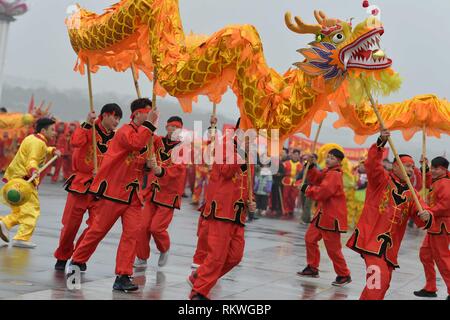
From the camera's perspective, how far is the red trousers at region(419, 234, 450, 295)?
8172 millimetres

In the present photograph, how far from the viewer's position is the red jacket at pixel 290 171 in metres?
18.2

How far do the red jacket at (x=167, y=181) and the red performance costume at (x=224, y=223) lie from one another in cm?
178

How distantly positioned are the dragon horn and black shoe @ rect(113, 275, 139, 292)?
8.41 ft

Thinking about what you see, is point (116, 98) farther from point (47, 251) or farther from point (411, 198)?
point (411, 198)

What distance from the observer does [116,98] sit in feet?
86.4

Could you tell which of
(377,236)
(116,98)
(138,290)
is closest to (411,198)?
(377,236)

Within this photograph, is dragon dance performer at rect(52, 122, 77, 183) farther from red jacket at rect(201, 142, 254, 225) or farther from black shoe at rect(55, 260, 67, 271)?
red jacket at rect(201, 142, 254, 225)

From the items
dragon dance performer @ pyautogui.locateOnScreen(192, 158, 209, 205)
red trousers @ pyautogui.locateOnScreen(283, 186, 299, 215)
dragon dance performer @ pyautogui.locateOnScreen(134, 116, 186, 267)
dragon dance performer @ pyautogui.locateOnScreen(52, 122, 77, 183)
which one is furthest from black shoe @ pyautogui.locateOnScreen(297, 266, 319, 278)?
dragon dance performer @ pyautogui.locateOnScreen(52, 122, 77, 183)

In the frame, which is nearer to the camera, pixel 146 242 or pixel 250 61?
pixel 250 61

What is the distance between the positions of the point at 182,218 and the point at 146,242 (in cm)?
639

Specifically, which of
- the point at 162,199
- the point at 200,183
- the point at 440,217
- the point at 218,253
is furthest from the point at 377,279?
the point at 200,183

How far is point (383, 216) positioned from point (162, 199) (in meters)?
2.76

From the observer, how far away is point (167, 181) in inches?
338

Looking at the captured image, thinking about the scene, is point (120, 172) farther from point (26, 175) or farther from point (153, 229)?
point (26, 175)
